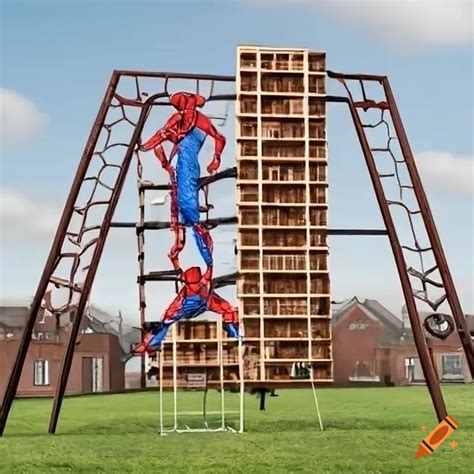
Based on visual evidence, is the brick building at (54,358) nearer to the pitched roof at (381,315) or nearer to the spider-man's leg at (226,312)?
the pitched roof at (381,315)

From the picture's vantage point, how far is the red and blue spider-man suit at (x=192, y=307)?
47.6 feet

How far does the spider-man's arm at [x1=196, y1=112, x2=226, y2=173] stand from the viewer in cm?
1497

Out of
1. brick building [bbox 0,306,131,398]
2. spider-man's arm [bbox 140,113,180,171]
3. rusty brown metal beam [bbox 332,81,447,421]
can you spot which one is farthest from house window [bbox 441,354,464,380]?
spider-man's arm [bbox 140,113,180,171]

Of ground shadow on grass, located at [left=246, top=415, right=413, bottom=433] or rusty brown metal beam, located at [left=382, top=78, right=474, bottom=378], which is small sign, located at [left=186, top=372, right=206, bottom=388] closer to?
ground shadow on grass, located at [left=246, top=415, right=413, bottom=433]

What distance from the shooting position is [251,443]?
42.5 ft

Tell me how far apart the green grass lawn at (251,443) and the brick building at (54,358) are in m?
8.59

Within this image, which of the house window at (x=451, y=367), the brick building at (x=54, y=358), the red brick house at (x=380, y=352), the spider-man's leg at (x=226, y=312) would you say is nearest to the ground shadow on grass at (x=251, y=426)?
the spider-man's leg at (x=226, y=312)

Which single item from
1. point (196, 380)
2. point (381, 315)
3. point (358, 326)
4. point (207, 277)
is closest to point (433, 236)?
point (207, 277)

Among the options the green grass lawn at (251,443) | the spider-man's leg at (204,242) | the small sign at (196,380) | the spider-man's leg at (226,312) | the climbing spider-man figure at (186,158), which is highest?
the climbing spider-man figure at (186,158)

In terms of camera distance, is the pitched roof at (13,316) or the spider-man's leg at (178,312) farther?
the pitched roof at (13,316)

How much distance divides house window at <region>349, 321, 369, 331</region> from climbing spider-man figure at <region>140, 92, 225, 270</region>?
22.4 m

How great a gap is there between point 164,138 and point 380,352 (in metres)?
23.2

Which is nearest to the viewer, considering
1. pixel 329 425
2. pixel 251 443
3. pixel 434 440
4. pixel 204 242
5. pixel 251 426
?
pixel 434 440

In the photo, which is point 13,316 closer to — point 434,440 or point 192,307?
point 192,307
